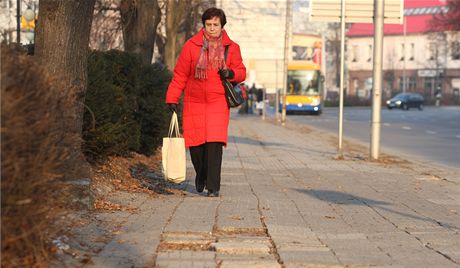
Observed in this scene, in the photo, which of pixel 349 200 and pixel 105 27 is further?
pixel 105 27

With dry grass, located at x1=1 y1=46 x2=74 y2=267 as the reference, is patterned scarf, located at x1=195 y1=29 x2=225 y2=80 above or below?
above

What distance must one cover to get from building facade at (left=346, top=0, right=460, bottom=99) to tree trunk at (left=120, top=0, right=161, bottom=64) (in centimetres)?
8740

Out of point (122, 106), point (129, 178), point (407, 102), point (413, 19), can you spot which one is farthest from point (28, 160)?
point (413, 19)

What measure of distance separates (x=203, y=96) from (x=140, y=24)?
11.9 meters

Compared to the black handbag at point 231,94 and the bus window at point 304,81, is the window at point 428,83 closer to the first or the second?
the bus window at point 304,81

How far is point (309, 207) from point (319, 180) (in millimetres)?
4021

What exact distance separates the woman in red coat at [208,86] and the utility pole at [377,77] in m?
9.46

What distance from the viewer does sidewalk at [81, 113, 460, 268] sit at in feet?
22.9

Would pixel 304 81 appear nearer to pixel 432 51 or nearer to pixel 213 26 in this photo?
pixel 213 26

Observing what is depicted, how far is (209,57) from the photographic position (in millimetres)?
10812

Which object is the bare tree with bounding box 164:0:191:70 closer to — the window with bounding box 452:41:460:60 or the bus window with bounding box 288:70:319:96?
the bus window with bounding box 288:70:319:96

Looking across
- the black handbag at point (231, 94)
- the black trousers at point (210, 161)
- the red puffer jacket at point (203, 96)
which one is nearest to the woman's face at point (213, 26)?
the red puffer jacket at point (203, 96)

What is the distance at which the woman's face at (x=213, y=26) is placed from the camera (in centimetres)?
1077

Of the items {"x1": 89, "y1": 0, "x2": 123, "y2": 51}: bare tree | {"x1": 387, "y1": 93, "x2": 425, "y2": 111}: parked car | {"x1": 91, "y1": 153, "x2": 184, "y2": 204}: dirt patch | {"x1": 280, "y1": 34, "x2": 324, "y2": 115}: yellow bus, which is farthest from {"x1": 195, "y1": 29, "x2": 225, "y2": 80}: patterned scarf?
{"x1": 387, "y1": 93, "x2": 425, "y2": 111}: parked car
